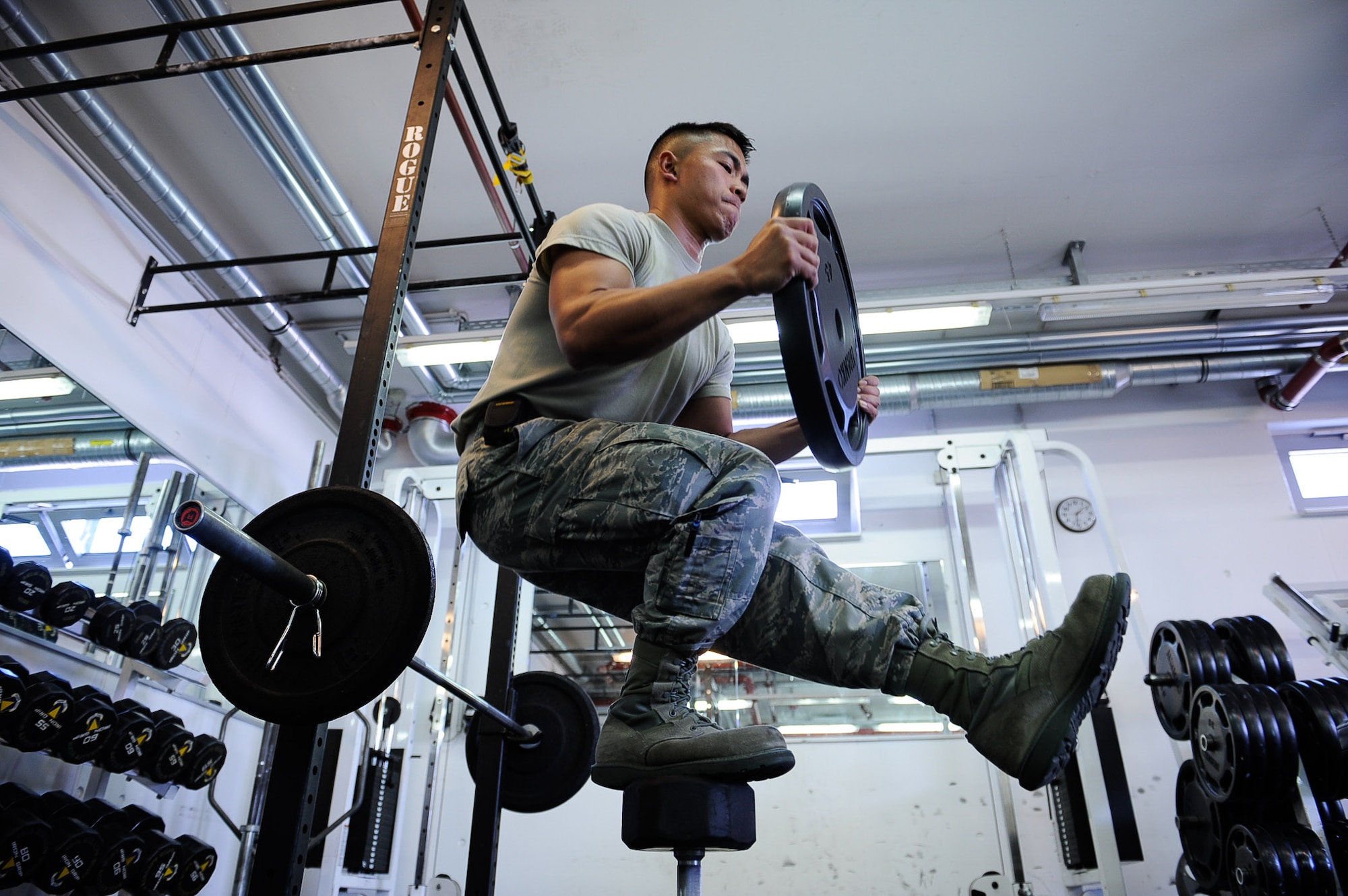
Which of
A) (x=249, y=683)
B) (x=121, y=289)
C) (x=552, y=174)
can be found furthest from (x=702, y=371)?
(x=121, y=289)

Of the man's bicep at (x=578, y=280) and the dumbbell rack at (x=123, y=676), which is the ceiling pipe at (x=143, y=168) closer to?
the dumbbell rack at (x=123, y=676)

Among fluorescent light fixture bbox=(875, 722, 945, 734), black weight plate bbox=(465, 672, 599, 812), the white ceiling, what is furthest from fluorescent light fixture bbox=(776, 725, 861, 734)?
the white ceiling

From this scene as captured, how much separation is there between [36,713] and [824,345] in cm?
272

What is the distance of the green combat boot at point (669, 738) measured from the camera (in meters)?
0.94

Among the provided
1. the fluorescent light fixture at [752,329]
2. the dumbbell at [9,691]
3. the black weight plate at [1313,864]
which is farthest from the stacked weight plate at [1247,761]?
the dumbbell at [9,691]

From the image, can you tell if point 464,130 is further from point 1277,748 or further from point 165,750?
point 1277,748

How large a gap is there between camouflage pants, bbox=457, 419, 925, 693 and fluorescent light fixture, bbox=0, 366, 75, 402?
2794 mm

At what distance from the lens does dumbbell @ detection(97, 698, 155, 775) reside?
2926mm

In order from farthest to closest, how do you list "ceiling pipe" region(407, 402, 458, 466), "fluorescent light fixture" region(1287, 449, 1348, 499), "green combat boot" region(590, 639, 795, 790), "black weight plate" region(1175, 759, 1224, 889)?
"ceiling pipe" region(407, 402, 458, 466) → "fluorescent light fixture" region(1287, 449, 1348, 499) → "black weight plate" region(1175, 759, 1224, 889) → "green combat boot" region(590, 639, 795, 790)

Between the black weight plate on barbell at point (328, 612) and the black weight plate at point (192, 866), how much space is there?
2645 mm

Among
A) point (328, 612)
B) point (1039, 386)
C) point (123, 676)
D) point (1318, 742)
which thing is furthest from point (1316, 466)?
point (123, 676)

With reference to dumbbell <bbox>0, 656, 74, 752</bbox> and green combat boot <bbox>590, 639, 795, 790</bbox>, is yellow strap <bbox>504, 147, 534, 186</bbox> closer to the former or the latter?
green combat boot <bbox>590, 639, 795, 790</bbox>

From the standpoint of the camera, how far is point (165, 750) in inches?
123

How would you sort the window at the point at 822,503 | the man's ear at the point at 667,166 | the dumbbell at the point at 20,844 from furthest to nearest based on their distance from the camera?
1. the window at the point at 822,503
2. the dumbbell at the point at 20,844
3. the man's ear at the point at 667,166
